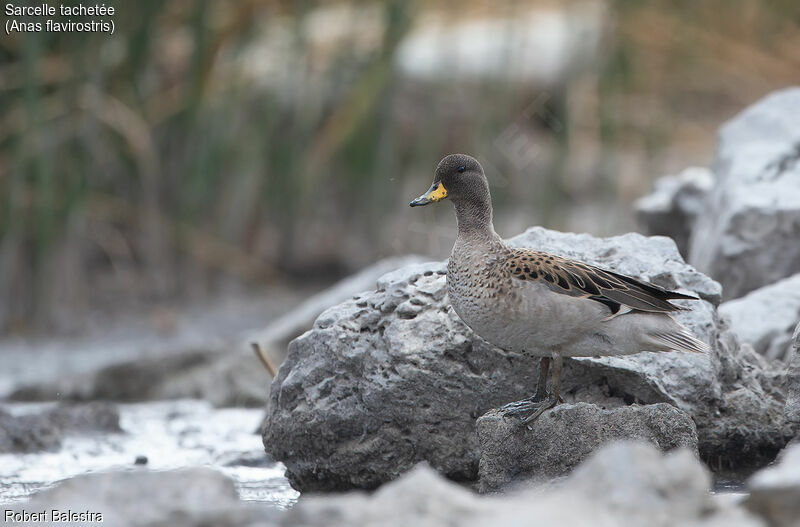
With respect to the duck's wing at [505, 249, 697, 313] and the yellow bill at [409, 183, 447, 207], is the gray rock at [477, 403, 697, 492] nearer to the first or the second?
the duck's wing at [505, 249, 697, 313]

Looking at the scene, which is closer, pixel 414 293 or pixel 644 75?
pixel 414 293

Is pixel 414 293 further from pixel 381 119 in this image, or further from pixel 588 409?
pixel 381 119

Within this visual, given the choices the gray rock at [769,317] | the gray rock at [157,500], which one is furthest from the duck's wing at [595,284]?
the gray rock at [157,500]

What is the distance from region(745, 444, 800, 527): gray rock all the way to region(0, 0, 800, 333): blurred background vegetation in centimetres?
624

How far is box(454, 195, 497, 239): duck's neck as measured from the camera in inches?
179

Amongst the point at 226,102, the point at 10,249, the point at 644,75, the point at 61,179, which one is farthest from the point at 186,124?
the point at 644,75

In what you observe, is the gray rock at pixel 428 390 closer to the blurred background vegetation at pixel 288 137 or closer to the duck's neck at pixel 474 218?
the duck's neck at pixel 474 218

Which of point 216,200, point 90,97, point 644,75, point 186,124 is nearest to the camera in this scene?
point 90,97

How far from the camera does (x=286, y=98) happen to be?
400 inches

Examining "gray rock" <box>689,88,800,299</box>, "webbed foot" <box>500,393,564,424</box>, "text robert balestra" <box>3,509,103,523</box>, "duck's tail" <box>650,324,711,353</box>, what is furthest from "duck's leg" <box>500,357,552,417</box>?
"gray rock" <box>689,88,800,299</box>

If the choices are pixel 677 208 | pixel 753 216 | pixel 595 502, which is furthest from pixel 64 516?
pixel 677 208

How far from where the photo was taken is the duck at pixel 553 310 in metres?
4.22

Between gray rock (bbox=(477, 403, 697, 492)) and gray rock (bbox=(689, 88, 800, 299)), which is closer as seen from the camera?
gray rock (bbox=(477, 403, 697, 492))

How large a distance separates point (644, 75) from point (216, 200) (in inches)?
176
